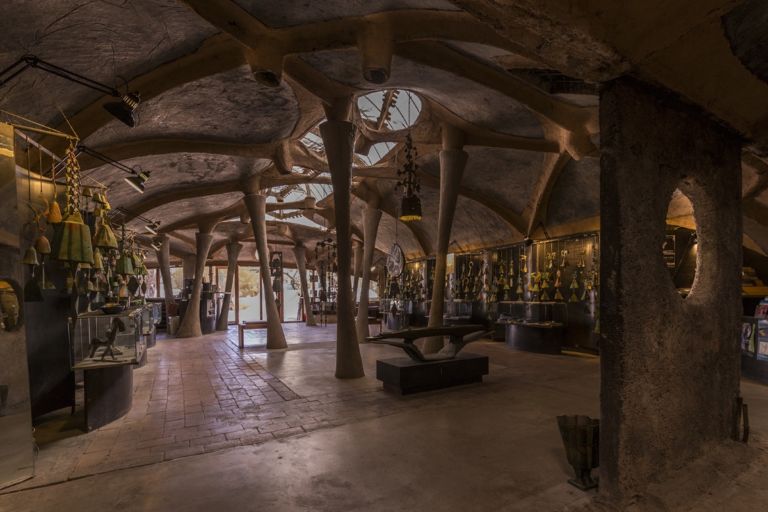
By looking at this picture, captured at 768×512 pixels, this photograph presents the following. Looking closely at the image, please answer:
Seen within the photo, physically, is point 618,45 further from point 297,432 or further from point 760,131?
point 297,432

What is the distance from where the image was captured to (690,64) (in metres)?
3.12

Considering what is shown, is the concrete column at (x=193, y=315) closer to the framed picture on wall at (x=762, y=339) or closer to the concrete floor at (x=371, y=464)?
the concrete floor at (x=371, y=464)

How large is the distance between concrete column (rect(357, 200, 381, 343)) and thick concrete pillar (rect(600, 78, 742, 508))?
11.2 meters

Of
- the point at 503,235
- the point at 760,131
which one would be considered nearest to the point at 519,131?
the point at 503,235

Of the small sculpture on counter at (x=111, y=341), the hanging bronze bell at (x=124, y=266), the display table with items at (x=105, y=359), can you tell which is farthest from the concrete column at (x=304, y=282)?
the small sculpture on counter at (x=111, y=341)

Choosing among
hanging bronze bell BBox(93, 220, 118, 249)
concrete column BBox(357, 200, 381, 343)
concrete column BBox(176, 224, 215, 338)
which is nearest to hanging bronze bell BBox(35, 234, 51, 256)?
hanging bronze bell BBox(93, 220, 118, 249)

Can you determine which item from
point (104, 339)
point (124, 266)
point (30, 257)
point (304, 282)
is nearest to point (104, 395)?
point (104, 339)

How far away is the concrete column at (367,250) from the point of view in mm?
14477

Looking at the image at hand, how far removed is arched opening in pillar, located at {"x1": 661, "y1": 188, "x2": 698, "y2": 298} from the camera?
1035 centimetres

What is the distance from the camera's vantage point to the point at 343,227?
28.2 feet

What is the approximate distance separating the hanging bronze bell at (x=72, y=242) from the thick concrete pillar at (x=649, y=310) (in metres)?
5.86

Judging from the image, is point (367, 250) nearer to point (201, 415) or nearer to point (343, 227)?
point (343, 227)

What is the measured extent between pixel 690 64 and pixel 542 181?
412 inches

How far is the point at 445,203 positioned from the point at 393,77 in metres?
4.11
